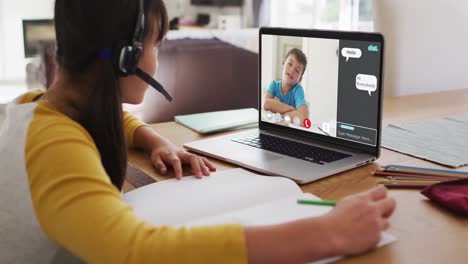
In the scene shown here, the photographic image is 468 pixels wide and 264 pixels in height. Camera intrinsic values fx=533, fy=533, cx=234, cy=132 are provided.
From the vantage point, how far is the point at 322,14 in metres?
4.12

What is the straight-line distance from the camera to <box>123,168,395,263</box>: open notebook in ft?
2.51

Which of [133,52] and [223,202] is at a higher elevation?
[133,52]

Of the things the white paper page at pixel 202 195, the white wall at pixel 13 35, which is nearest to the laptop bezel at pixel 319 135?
the white paper page at pixel 202 195

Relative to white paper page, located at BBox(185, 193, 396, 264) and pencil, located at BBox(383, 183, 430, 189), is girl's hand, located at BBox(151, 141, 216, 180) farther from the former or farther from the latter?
pencil, located at BBox(383, 183, 430, 189)

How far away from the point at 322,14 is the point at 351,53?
3.18 meters

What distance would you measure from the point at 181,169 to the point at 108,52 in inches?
11.6

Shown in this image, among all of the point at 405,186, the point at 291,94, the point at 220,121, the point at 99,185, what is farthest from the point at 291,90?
the point at 99,185

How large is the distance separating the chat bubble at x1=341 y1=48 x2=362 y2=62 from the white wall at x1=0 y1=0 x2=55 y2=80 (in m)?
3.78

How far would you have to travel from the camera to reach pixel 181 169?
3.31ft

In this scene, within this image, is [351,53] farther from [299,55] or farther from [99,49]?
[99,49]

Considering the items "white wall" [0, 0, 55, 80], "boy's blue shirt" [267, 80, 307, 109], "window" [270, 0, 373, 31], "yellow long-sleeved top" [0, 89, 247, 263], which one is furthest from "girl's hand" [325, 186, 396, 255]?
"white wall" [0, 0, 55, 80]

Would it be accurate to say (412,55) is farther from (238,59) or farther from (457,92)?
(238,59)

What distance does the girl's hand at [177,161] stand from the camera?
3.24 ft

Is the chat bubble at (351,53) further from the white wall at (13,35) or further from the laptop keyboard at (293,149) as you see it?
the white wall at (13,35)
